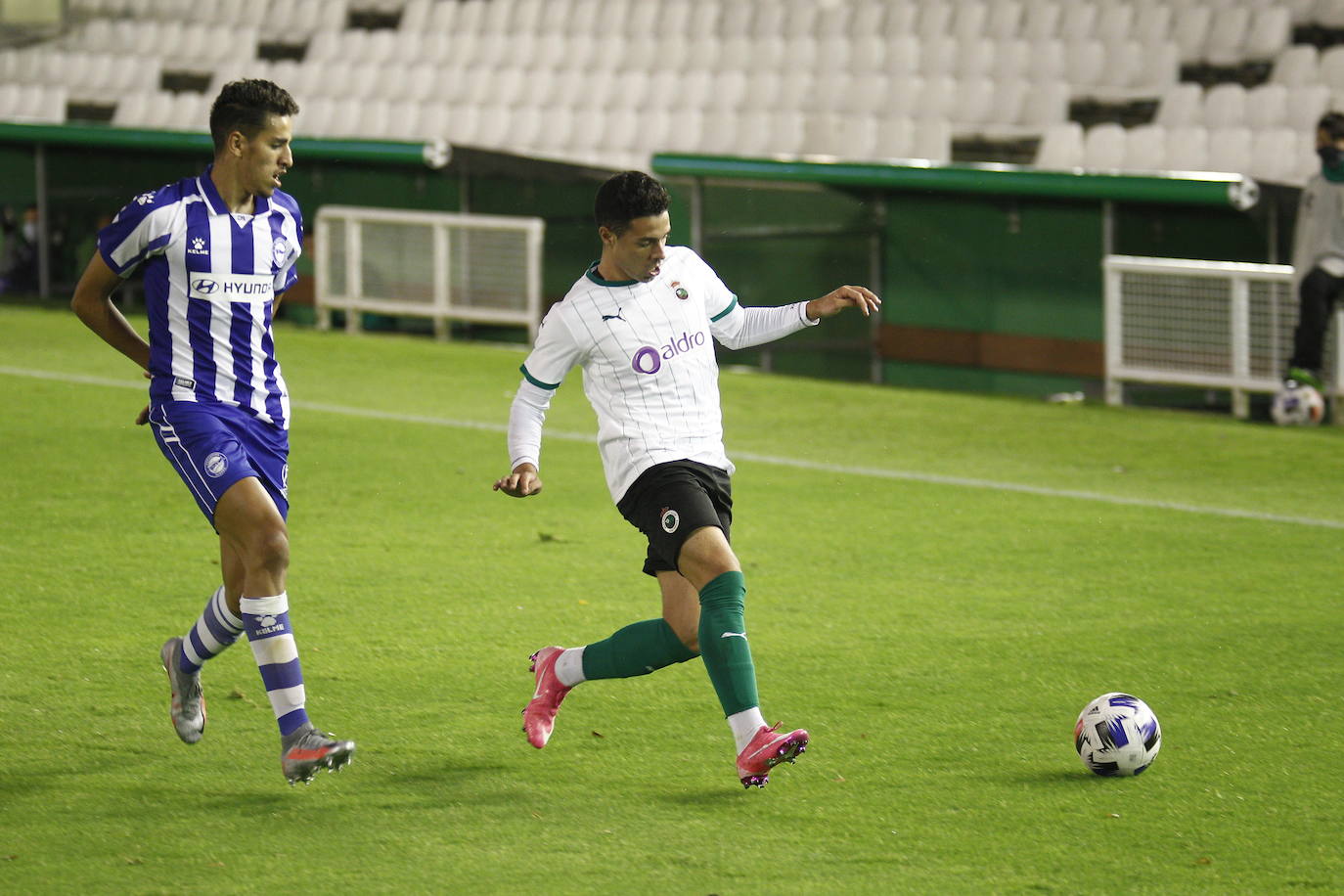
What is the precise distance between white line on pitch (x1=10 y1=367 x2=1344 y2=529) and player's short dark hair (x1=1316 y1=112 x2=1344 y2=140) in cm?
308

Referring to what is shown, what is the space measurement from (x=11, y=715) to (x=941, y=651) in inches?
115

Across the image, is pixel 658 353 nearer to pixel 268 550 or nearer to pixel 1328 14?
pixel 268 550

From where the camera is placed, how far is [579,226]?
1549 cm

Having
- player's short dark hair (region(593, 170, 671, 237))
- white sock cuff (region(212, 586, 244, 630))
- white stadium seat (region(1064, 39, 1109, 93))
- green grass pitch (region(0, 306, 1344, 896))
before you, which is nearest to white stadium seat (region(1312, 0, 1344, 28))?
white stadium seat (region(1064, 39, 1109, 93))

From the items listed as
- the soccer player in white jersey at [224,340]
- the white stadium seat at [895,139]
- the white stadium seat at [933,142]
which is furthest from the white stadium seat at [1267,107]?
the soccer player in white jersey at [224,340]

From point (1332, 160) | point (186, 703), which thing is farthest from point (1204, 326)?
point (186, 703)

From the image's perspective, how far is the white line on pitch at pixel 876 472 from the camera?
8.80 m

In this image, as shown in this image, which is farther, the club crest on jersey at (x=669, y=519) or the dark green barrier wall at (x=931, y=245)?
the dark green barrier wall at (x=931, y=245)

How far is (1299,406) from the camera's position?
36.9ft

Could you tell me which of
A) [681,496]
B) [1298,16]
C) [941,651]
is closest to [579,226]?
[1298,16]

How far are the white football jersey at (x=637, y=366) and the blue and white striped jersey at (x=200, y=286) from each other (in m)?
0.75

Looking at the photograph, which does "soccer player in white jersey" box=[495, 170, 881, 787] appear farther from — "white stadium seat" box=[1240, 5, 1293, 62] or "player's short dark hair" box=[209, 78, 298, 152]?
"white stadium seat" box=[1240, 5, 1293, 62]

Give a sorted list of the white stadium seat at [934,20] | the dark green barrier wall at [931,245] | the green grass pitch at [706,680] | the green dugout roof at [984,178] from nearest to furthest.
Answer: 1. the green grass pitch at [706,680]
2. the green dugout roof at [984,178]
3. the dark green barrier wall at [931,245]
4. the white stadium seat at [934,20]

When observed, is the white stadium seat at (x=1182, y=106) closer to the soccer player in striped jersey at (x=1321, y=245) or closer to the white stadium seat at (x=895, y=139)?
the white stadium seat at (x=895, y=139)
